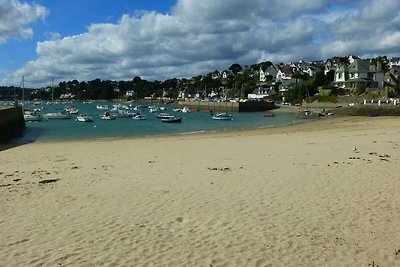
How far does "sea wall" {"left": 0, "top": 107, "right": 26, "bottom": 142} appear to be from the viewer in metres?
40.3

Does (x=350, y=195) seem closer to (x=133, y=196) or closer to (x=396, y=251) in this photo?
(x=396, y=251)

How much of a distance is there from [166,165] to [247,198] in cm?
681

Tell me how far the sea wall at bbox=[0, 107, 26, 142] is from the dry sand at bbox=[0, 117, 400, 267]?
27.2 metres

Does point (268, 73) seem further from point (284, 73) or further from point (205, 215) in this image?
point (205, 215)

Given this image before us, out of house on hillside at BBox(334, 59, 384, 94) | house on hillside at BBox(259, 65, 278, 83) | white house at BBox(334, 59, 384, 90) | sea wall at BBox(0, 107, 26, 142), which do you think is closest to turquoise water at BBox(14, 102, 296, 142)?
sea wall at BBox(0, 107, 26, 142)

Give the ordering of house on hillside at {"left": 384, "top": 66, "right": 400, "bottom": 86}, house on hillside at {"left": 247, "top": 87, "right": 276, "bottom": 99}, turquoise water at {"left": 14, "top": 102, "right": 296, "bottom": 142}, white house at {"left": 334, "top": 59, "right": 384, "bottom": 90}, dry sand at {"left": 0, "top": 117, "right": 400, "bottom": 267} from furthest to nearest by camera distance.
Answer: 1. house on hillside at {"left": 247, "top": 87, "right": 276, "bottom": 99}
2. house on hillside at {"left": 384, "top": 66, "right": 400, "bottom": 86}
3. white house at {"left": 334, "top": 59, "right": 384, "bottom": 90}
4. turquoise water at {"left": 14, "top": 102, "right": 296, "bottom": 142}
5. dry sand at {"left": 0, "top": 117, "right": 400, "bottom": 267}

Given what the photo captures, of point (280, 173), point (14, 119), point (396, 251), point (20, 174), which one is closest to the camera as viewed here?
point (396, 251)

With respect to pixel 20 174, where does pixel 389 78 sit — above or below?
above

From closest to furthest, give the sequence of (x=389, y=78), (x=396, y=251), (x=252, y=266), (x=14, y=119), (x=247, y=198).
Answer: (x=252, y=266)
(x=396, y=251)
(x=247, y=198)
(x=14, y=119)
(x=389, y=78)

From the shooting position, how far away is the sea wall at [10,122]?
132 ft

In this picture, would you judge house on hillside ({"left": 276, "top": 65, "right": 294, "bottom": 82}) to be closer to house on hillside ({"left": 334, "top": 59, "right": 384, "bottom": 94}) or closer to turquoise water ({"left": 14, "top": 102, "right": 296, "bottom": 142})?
house on hillside ({"left": 334, "top": 59, "right": 384, "bottom": 94})

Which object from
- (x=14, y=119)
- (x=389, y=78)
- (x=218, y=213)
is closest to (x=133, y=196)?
(x=218, y=213)

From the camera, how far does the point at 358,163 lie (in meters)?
15.9

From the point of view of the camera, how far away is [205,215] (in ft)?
29.8
